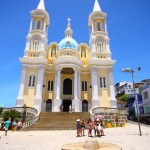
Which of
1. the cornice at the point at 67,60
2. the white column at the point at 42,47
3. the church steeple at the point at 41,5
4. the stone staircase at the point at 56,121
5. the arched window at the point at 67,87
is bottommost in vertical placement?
the stone staircase at the point at 56,121

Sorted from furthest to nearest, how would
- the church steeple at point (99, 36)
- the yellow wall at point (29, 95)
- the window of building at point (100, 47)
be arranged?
the window of building at point (100, 47), the church steeple at point (99, 36), the yellow wall at point (29, 95)

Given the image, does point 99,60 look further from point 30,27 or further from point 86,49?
point 30,27

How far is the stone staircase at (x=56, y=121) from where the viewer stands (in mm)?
18255

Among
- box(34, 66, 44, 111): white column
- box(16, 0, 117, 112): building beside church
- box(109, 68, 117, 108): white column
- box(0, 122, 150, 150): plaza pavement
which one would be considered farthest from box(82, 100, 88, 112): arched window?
box(0, 122, 150, 150): plaza pavement

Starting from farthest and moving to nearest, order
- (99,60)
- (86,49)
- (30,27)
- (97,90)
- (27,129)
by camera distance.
Answer: (86,49), (30,27), (99,60), (97,90), (27,129)

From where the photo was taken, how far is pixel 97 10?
37062 mm

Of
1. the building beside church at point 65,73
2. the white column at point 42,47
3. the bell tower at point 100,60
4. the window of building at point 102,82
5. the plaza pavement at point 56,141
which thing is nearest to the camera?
the plaza pavement at point 56,141

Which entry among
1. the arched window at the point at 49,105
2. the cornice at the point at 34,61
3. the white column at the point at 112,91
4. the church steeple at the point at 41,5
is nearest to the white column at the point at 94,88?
the white column at the point at 112,91

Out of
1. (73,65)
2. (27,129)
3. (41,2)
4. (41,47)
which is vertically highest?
(41,2)

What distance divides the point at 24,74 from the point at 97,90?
13.2 metres

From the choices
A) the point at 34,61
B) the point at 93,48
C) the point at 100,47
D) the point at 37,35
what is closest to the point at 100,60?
the point at 93,48

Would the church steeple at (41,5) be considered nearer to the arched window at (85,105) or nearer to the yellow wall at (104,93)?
the yellow wall at (104,93)

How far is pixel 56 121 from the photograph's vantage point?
20844 mm

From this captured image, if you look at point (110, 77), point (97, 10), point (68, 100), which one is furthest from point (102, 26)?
point (68, 100)
